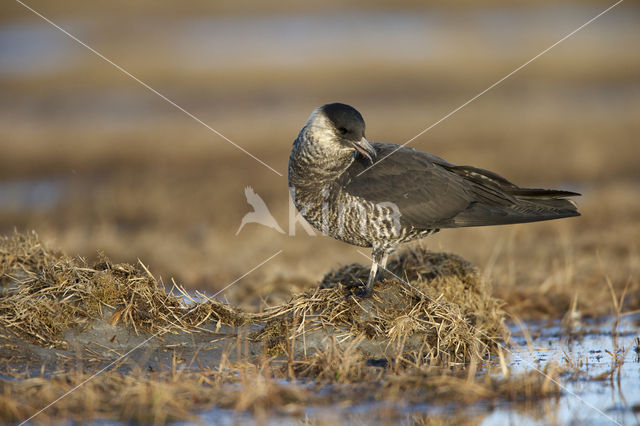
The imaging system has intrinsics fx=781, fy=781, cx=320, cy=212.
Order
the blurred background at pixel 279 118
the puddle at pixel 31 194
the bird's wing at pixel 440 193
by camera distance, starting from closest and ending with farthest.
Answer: the bird's wing at pixel 440 193
the blurred background at pixel 279 118
the puddle at pixel 31 194

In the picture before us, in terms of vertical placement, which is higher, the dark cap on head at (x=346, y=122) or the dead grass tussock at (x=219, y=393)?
the dark cap on head at (x=346, y=122)

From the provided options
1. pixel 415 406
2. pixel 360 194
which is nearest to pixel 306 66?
pixel 360 194

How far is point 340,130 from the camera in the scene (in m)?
5.91

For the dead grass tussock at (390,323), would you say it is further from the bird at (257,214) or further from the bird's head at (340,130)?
the bird at (257,214)

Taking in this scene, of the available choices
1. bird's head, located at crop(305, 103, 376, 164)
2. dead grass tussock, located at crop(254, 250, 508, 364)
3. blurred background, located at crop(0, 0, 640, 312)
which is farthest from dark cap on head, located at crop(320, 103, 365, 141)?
blurred background, located at crop(0, 0, 640, 312)

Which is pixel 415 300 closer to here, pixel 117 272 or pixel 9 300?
pixel 117 272

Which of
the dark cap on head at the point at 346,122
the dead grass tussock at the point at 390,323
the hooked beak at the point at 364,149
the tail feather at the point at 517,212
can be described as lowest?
the dead grass tussock at the point at 390,323

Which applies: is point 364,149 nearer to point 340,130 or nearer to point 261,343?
point 340,130

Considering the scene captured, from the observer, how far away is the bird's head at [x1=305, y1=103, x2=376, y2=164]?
584 centimetres

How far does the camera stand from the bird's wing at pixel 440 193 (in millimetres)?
5738

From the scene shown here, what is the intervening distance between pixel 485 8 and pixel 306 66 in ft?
32.1

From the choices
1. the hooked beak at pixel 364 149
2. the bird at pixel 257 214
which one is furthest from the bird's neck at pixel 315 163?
the bird at pixel 257 214

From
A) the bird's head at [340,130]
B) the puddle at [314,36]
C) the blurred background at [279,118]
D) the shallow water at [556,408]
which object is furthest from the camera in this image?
the puddle at [314,36]

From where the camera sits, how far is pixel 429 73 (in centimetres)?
2081
